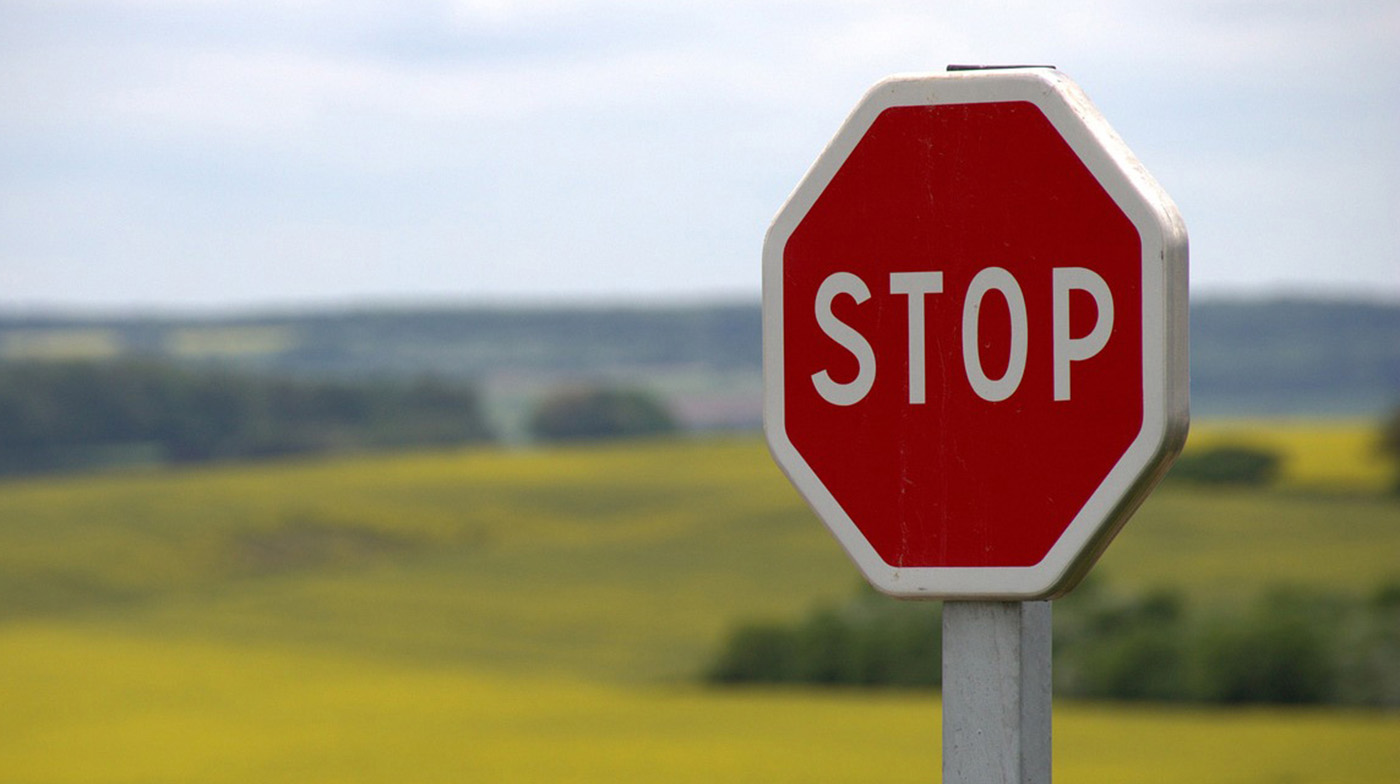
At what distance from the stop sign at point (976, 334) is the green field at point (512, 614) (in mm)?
6951

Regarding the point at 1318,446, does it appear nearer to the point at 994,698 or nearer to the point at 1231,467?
the point at 1231,467

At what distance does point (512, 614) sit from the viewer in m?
26.8

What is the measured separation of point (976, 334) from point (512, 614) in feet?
83.1

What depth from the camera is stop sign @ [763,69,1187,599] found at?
1867 mm

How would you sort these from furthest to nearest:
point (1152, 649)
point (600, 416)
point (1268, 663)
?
point (600, 416)
point (1152, 649)
point (1268, 663)

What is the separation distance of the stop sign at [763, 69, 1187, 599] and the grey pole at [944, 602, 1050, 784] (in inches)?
1.5

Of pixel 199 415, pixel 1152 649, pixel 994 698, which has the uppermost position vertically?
pixel 994 698

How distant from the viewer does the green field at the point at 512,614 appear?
38.2 ft

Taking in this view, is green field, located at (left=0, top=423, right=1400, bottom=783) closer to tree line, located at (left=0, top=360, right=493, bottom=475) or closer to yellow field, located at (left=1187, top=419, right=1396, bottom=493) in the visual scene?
yellow field, located at (left=1187, top=419, right=1396, bottom=493)

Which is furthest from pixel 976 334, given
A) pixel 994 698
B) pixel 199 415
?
pixel 199 415

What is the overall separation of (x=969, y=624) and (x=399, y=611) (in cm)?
2519

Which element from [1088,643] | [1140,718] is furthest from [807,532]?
[1140,718]

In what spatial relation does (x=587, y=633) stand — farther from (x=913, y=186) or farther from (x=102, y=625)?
(x=913, y=186)

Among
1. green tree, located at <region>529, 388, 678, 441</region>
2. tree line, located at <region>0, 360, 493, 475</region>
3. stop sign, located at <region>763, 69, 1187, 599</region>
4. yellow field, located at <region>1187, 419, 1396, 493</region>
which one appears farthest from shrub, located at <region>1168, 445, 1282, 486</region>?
stop sign, located at <region>763, 69, 1187, 599</region>
